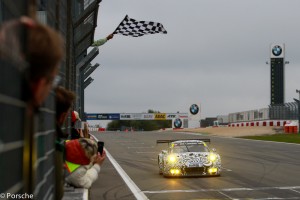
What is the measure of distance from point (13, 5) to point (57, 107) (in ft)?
5.38

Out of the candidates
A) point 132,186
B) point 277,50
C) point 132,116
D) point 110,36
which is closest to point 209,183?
point 132,186

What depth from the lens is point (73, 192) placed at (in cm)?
505

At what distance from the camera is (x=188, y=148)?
53.1 feet

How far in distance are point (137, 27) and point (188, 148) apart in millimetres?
4218

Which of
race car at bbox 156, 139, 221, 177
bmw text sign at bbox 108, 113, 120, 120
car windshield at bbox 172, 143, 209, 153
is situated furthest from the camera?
bmw text sign at bbox 108, 113, 120, 120

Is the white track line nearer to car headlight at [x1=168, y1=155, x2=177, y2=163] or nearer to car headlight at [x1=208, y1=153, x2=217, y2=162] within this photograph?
car headlight at [x1=168, y1=155, x2=177, y2=163]

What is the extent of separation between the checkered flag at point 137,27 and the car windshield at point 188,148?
12.6ft

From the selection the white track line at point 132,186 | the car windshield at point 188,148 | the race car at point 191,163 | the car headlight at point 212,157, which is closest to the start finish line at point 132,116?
the white track line at point 132,186

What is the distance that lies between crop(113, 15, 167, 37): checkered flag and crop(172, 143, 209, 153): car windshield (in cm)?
383

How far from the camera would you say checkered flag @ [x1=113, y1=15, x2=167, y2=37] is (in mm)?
17234

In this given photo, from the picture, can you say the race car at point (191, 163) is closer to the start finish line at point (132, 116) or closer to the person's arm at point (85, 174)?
the person's arm at point (85, 174)

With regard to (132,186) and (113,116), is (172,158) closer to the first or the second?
(132,186)

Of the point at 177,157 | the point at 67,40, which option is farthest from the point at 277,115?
the point at 67,40

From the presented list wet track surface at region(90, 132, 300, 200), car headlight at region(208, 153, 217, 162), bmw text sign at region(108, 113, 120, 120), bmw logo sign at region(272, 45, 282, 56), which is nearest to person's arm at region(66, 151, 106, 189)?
wet track surface at region(90, 132, 300, 200)
